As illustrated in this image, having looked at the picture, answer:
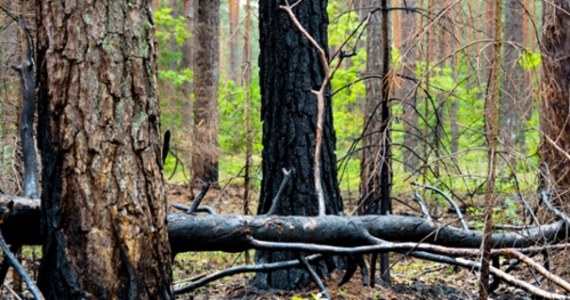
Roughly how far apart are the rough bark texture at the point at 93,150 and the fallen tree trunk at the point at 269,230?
0.36 meters

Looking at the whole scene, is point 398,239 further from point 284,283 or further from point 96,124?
point 96,124

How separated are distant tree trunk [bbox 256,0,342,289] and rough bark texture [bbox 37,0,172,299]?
7.84 ft

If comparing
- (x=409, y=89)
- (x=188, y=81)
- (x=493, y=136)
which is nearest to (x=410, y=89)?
(x=409, y=89)

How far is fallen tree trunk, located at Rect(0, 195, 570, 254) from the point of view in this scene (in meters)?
3.59

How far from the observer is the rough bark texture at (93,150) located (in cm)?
321

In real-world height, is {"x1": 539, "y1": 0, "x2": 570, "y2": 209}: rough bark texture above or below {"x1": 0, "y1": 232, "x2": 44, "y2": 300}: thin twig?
above

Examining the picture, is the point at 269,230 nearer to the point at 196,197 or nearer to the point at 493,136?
the point at 196,197

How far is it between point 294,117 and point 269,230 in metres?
1.61

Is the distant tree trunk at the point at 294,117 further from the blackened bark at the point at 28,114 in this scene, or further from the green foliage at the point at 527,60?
the blackened bark at the point at 28,114

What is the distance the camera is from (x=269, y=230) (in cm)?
421

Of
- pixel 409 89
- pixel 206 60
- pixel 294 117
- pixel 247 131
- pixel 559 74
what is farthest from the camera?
pixel 206 60

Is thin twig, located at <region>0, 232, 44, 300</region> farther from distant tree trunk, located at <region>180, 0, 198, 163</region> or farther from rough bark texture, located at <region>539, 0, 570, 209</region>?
distant tree trunk, located at <region>180, 0, 198, 163</region>

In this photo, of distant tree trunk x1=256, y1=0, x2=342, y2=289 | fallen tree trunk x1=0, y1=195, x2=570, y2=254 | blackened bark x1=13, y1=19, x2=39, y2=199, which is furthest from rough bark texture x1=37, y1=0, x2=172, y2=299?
distant tree trunk x1=256, y1=0, x2=342, y2=289

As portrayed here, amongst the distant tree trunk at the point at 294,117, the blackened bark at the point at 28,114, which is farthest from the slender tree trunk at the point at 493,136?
the blackened bark at the point at 28,114
